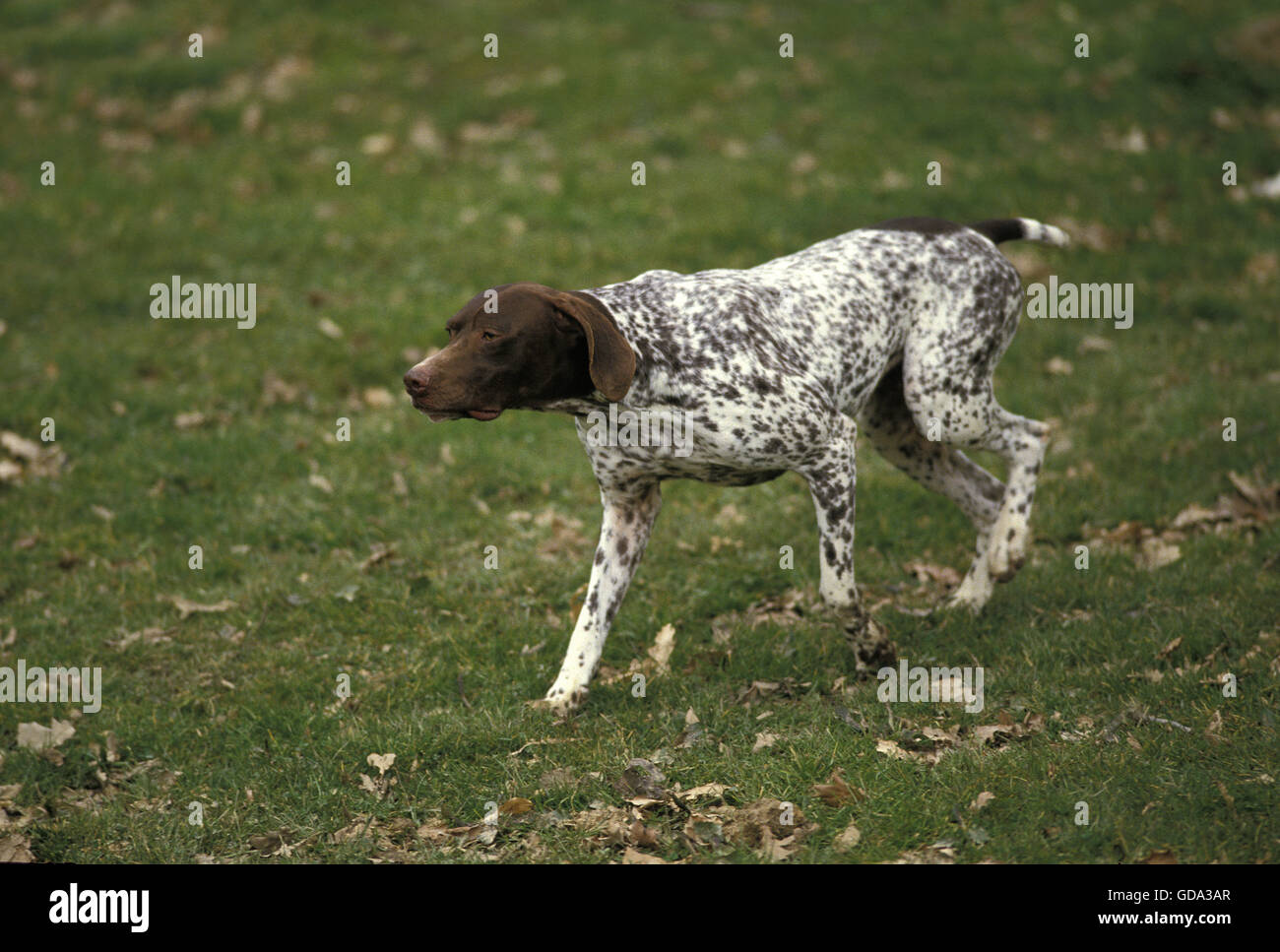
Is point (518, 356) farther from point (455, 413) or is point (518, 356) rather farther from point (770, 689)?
point (770, 689)

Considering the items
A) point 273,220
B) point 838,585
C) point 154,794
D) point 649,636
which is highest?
point 273,220

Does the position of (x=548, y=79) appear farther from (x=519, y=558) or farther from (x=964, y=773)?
(x=964, y=773)

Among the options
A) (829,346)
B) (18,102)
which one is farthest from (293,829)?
(18,102)

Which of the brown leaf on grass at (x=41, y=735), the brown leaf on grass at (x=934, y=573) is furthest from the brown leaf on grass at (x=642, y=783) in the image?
the brown leaf on grass at (x=41, y=735)

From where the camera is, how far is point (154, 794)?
16.7ft

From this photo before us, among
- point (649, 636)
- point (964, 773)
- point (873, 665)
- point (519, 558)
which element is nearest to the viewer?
point (964, 773)

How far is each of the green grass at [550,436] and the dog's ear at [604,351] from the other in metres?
1.40

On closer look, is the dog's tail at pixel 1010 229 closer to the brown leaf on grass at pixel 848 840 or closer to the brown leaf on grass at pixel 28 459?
the brown leaf on grass at pixel 848 840

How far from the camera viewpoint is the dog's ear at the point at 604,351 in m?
4.71

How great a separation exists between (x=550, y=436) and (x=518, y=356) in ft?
12.5

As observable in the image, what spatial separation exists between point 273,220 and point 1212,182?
26.0 feet

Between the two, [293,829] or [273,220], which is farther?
[273,220]

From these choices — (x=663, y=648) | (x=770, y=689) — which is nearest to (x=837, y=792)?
(x=770, y=689)

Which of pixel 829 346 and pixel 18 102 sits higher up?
pixel 18 102
